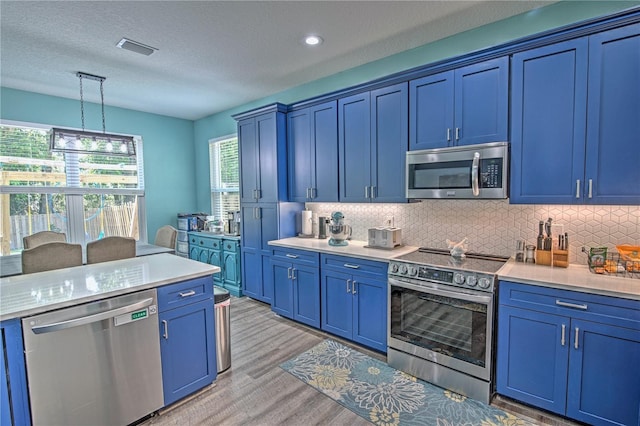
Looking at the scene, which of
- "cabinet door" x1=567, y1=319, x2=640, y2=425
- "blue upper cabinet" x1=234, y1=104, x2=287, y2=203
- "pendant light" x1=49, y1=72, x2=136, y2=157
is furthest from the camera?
"blue upper cabinet" x1=234, y1=104, x2=287, y2=203

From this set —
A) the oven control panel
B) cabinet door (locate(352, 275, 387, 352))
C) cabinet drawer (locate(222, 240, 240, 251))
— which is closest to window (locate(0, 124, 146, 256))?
cabinet drawer (locate(222, 240, 240, 251))

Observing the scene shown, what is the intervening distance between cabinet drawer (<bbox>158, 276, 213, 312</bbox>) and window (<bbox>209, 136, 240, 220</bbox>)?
3169mm

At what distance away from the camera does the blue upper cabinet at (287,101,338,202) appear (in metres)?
3.52

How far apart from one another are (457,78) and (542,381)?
7.86ft

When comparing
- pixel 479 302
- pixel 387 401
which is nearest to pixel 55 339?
pixel 387 401

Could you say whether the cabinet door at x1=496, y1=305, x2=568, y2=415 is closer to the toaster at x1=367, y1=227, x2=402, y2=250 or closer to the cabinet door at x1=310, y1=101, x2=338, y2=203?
the toaster at x1=367, y1=227, x2=402, y2=250

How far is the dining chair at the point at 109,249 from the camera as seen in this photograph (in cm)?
295

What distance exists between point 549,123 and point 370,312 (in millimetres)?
2120

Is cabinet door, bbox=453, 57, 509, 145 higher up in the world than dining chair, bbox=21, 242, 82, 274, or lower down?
higher up

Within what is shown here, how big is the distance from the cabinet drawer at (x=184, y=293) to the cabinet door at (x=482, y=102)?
7.99ft

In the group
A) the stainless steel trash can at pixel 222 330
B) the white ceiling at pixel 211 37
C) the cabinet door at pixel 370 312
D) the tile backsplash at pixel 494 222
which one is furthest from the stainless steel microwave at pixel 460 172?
the stainless steel trash can at pixel 222 330

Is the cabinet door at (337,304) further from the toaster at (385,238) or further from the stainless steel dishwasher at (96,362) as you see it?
the stainless steel dishwasher at (96,362)

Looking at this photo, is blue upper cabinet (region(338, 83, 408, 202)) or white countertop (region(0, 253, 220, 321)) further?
blue upper cabinet (region(338, 83, 408, 202))

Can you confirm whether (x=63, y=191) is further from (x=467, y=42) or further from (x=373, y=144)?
(x=467, y=42)
